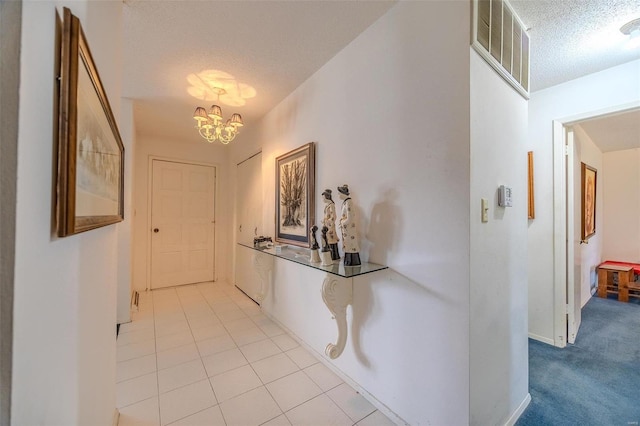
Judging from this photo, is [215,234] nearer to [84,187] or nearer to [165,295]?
[165,295]

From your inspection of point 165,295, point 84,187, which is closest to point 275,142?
point 84,187

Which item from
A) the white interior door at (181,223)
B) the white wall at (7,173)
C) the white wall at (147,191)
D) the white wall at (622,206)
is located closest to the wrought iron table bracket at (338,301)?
the white wall at (7,173)

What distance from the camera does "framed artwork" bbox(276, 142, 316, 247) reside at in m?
2.28

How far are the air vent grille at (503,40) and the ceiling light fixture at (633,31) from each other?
56cm

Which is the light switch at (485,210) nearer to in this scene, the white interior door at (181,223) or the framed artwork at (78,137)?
the framed artwork at (78,137)

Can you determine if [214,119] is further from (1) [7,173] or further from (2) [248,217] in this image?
(1) [7,173]

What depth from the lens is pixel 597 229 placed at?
4.29 metres

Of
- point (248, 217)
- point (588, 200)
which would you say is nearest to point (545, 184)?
point (588, 200)

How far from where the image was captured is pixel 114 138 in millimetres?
1229

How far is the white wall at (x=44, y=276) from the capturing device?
18.4 inches

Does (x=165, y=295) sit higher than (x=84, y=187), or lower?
lower

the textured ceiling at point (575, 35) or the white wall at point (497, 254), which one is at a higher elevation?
the textured ceiling at point (575, 35)

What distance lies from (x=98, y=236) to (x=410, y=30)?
1.88 m

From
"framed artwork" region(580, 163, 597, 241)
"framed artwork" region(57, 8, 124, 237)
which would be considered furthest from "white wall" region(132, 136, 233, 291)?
"framed artwork" region(580, 163, 597, 241)
